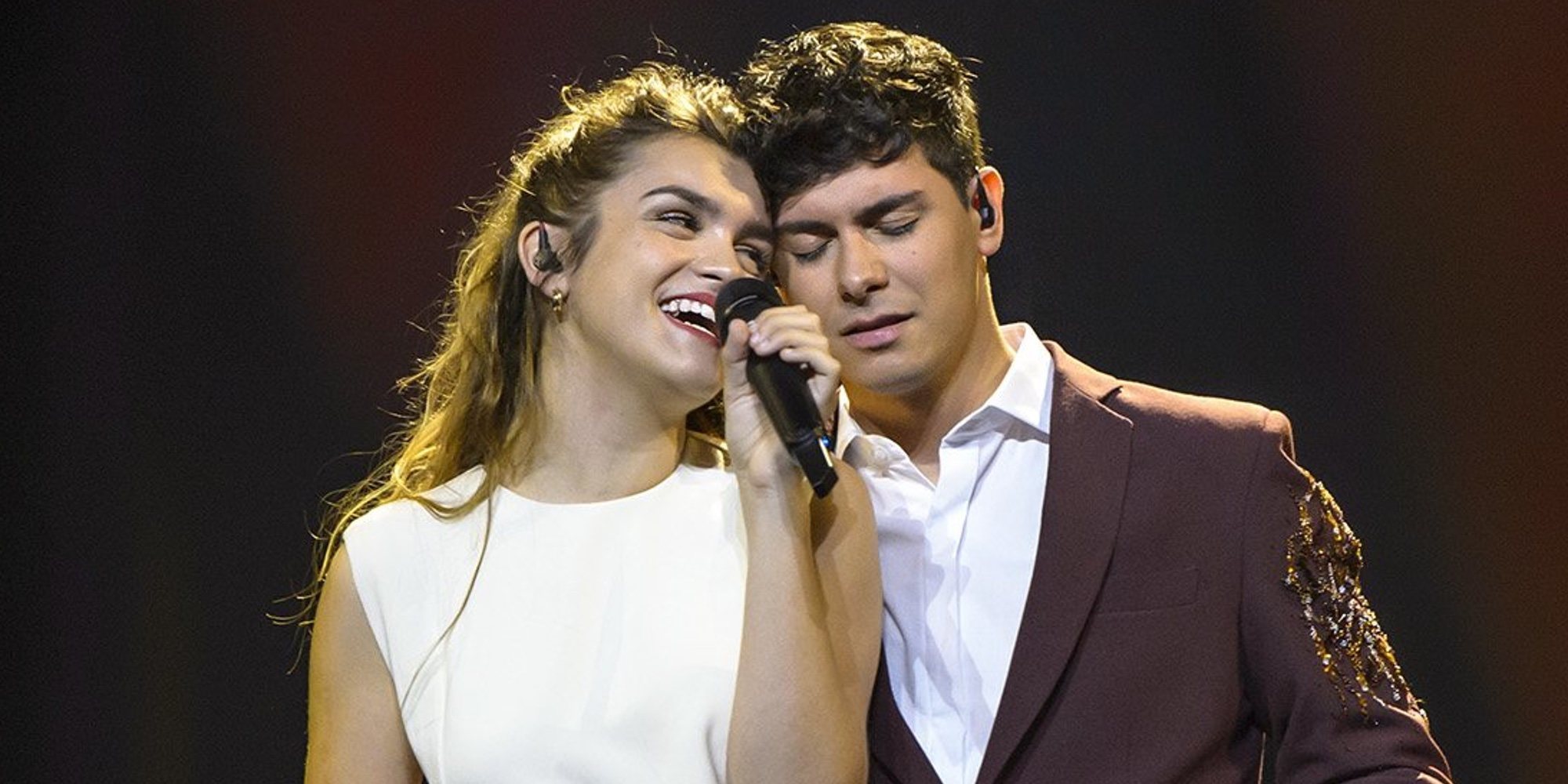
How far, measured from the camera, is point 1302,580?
2184mm

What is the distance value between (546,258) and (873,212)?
41cm

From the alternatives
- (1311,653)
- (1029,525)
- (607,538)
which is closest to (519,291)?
(607,538)

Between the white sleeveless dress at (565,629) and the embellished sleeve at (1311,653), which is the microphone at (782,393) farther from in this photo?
the embellished sleeve at (1311,653)

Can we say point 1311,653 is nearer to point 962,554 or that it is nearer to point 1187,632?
point 1187,632

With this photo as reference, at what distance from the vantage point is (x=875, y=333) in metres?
2.26

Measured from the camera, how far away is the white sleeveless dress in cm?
216

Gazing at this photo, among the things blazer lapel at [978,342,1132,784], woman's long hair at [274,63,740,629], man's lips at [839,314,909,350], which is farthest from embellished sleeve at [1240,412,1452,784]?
woman's long hair at [274,63,740,629]

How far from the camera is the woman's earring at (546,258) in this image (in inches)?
92.6

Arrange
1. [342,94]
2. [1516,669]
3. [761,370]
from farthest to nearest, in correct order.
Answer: [342,94] → [1516,669] → [761,370]

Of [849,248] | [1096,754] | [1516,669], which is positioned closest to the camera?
[1096,754]

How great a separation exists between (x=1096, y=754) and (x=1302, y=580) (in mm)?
317

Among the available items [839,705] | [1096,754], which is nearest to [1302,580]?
[1096,754]

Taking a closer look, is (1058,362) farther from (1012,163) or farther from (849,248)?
(1012,163)

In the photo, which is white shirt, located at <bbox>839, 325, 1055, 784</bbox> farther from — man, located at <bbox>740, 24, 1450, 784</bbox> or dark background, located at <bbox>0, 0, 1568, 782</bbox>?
dark background, located at <bbox>0, 0, 1568, 782</bbox>
